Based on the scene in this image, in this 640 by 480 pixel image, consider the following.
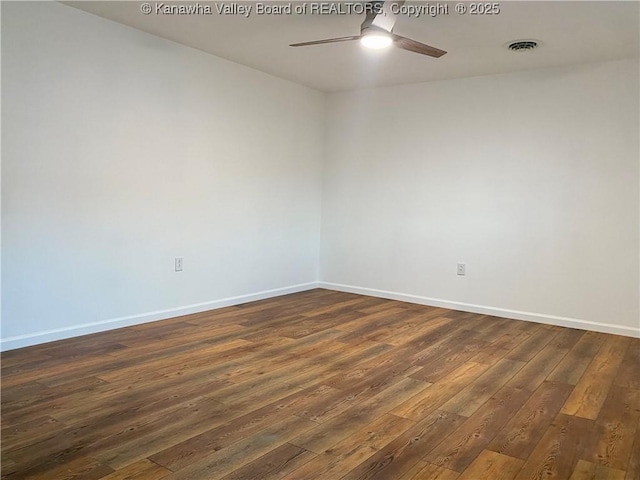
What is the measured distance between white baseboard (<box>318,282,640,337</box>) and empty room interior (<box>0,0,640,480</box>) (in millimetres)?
20

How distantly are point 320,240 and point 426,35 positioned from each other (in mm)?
2854

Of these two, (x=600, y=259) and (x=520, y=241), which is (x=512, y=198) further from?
(x=600, y=259)

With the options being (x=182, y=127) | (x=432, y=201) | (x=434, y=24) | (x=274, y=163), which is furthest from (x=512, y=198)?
(x=182, y=127)

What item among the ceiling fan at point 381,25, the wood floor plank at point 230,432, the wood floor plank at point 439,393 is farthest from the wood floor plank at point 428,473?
the ceiling fan at point 381,25

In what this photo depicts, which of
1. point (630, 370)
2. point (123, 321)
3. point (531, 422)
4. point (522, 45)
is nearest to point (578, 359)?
point (630, 370)

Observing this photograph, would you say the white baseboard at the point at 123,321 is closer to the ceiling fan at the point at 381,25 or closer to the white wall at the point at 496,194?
the white wall at the point at 496,194

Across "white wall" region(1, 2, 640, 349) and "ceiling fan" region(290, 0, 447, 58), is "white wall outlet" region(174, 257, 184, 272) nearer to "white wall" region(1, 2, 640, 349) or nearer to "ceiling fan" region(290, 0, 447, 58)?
"white wall" region(1, 2, 640, 349)

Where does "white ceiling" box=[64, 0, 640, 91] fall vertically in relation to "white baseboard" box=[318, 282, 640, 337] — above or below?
above

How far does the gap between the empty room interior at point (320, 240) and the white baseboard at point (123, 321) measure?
0.02 metres

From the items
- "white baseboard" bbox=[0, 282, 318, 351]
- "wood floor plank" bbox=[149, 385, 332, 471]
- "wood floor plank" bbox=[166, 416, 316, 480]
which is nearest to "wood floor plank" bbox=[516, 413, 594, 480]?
"wood floor plank" bbox=[166, 416, 316, 480]

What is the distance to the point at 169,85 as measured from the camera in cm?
402

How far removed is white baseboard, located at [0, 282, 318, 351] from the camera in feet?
10.7

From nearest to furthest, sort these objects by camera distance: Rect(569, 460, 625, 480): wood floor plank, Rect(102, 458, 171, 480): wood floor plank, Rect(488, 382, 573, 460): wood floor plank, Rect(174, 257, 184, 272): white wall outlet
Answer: Rect(102, 458, 171, 480): wood floor plank
Rect(569, 460, 625, 480): wood floor plank
Rect(488, 382, 573, 460): wood floor plank
Rect(174, 257, 184, 272): white wall outlet

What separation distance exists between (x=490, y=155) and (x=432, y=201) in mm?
718
